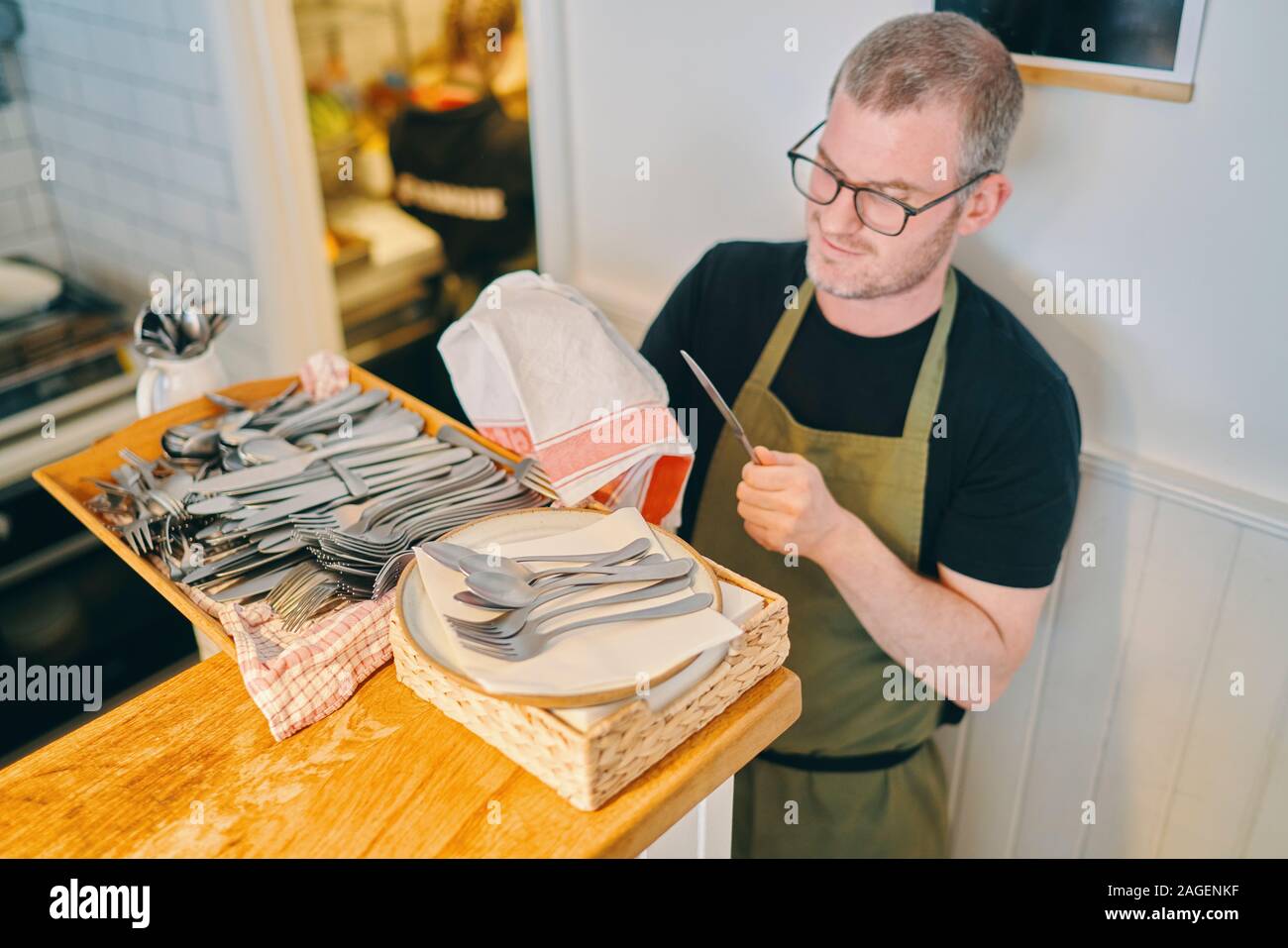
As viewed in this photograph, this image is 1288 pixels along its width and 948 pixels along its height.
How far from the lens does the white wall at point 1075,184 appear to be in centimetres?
131

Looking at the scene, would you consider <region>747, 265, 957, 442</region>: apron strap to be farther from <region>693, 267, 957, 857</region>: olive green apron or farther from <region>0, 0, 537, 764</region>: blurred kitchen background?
<region>0, 0, 537, 764</region>: blurred kitchen background

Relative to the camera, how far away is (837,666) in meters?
1.57

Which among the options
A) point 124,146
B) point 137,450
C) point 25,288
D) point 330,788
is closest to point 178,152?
point 124,146

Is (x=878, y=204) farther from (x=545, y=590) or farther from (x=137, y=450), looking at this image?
(x=137, y=450)

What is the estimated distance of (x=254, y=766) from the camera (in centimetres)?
91

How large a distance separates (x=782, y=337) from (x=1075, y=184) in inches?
17.4

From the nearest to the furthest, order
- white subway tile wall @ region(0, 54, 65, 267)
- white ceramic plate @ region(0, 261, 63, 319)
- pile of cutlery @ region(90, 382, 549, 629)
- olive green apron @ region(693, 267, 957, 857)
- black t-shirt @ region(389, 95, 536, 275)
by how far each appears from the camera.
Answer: pile of cutlery @ region(90, 382, 549, 629)
olive green apron @ region(693, 267, 957, 857)
white ceramic plate @ region(0, 261, 63, 319)
white subway tile wall @ region(0, 54, 65, 267)
black t-shirt @ region(389, 95, 536, 275)

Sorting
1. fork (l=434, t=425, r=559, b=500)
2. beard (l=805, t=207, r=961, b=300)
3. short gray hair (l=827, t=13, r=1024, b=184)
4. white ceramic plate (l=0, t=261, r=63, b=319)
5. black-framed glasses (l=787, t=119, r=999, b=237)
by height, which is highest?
short gray hair (l=827, t=13, r=1024, b=184)

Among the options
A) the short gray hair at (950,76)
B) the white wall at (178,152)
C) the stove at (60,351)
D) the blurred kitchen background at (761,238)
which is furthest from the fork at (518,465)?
the stove at (60,351)

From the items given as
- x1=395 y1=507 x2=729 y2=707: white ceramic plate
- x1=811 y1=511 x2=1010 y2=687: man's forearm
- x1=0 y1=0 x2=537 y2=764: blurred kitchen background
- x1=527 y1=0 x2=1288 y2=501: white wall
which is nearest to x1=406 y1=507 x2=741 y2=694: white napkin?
x1=395 y1=507 x2=729 y2=707: white ceramic plate

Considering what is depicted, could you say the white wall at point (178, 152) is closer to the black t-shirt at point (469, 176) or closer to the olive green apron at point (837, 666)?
the black t-shirt at point (469, 176)

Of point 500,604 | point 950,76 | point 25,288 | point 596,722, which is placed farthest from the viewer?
point 25,288

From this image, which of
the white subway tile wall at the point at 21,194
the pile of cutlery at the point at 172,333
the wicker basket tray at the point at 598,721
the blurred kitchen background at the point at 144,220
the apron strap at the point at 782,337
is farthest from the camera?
the white subway tile wall at the point at 21,194

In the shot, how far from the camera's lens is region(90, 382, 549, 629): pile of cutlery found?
1.08 metres
